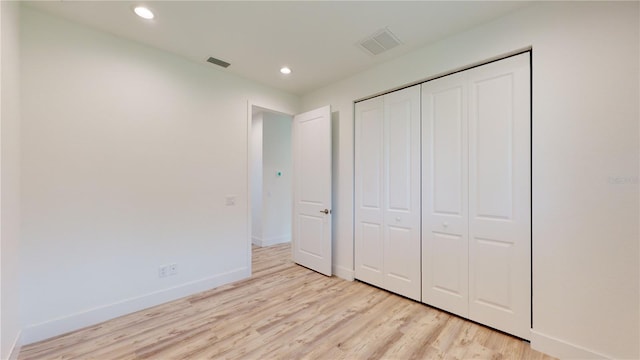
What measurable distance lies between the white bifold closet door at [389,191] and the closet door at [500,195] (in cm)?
54

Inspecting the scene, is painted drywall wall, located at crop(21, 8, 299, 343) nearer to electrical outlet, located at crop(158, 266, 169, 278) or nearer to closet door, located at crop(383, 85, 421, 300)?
electrical outlet, located at crop(158, 266, 169, 278)

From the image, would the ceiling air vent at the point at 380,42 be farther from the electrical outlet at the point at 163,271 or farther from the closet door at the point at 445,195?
the electrical outlet at the point at 163,271

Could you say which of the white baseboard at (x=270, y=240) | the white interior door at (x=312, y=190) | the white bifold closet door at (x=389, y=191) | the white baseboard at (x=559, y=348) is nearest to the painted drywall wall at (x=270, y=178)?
the white baseboard at (x=270, y=240)

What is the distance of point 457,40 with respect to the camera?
229cm

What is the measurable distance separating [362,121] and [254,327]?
8.28 ft

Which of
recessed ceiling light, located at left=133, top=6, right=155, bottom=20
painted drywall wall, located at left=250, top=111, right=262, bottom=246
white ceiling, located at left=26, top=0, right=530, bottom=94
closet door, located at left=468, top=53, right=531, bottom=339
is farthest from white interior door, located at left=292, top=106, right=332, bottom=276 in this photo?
recessed ceiling light, located at left=133, top=6, right=155, bottom=20

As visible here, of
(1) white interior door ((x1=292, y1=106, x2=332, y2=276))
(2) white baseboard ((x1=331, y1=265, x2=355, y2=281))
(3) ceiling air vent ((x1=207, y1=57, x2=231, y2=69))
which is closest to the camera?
(3) ceiling air vent ((x1=207, y1=57, x2=231, y2=69))

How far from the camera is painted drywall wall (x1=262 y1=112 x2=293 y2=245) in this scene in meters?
5.00

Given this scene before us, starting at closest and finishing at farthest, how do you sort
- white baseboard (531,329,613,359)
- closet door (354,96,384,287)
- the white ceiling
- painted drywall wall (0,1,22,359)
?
painted drywall wall (0,1,22,359) → white baseboard (531,329,613,359) → the white ceiling → closet door (354,96,384,287)

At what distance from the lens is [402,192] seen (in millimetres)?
2725

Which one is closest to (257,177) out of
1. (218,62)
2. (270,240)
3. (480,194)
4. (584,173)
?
(270,240)

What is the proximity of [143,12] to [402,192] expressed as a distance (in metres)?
2.92

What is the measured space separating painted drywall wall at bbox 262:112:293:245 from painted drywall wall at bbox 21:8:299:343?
180 centimetres

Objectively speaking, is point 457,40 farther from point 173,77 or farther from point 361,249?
point 173,77
